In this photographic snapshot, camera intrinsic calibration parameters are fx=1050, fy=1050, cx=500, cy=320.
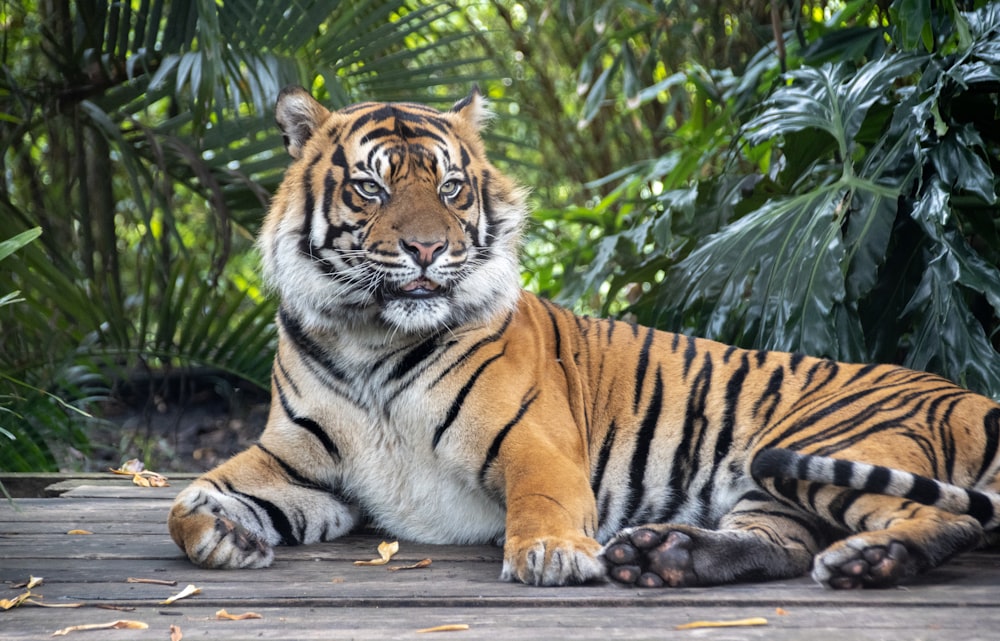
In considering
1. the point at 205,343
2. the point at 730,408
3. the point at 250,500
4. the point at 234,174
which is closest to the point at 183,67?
the point at 234,174

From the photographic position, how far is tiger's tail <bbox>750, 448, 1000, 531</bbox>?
7.16 feet

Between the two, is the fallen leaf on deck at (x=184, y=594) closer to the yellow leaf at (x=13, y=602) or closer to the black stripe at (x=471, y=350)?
the yellow leaf at (x=13, y=602)

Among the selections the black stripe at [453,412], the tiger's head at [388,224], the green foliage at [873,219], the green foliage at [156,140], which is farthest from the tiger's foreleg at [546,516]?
the green foliage at [156,140]

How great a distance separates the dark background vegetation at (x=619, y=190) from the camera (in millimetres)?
3396

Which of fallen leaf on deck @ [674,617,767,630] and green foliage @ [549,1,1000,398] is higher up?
green foliage @ [549,1,1000,398]

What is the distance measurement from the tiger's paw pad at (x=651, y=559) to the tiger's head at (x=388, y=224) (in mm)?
752

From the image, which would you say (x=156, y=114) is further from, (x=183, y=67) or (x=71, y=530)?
(x=71, y=530)

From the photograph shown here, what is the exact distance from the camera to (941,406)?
2.49m

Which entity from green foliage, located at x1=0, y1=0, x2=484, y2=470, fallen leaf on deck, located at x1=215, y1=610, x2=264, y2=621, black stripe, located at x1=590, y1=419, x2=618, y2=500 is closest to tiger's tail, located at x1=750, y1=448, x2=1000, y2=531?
Answer: black stripe, located at x1=590, y1=419, x2=618, y2=500

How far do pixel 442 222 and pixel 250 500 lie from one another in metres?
0.83

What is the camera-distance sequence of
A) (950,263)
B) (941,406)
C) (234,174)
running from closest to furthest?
(941,406) < (950,263) < (234,174)

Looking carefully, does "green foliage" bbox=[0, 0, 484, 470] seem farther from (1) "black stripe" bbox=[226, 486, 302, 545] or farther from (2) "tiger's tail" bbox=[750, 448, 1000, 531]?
(2) "tiger's tail" bbox=[750, 448, 1000, 531]

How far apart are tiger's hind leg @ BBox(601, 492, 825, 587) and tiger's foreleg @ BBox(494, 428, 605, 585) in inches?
2.4

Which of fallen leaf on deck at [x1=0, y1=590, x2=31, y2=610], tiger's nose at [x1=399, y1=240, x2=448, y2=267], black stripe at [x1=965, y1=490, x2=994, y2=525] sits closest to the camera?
fallen leaf on deck at [x1=0, y1=590, x2=31, y2=610]
